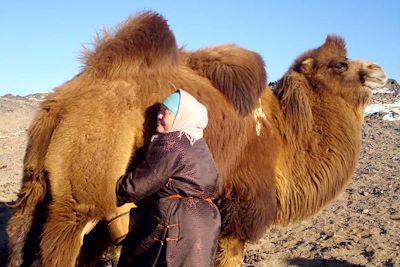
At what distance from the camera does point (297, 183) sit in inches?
237

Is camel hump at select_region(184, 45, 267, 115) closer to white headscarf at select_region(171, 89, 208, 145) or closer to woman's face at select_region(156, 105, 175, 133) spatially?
white headscarf at select_region(171, 89, 208, 145)

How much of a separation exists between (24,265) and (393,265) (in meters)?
4.47

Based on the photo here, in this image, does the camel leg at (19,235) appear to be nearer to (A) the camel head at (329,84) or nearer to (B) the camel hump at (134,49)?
(B) the camel hump at (134,49)

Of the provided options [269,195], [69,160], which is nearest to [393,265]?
[269,195]

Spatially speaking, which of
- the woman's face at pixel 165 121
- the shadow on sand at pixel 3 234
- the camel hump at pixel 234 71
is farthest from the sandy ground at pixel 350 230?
the woman's face at pixel 165 121

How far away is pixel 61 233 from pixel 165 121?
3.62ft

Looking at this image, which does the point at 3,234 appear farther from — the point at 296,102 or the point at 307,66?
the point at 307,66

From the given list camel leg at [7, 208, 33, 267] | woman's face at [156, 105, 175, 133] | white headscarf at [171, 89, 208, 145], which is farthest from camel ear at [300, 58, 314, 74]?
camel leg at [7, 208, 33, 267]

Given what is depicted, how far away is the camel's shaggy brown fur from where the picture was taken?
13.8ft

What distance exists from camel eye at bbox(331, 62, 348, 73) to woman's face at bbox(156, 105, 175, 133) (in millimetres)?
2962

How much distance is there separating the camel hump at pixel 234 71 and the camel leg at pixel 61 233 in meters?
1.83

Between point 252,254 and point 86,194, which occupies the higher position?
point 86,194

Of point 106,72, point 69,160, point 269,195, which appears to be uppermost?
point 106,72

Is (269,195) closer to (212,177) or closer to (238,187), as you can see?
(238,187)
